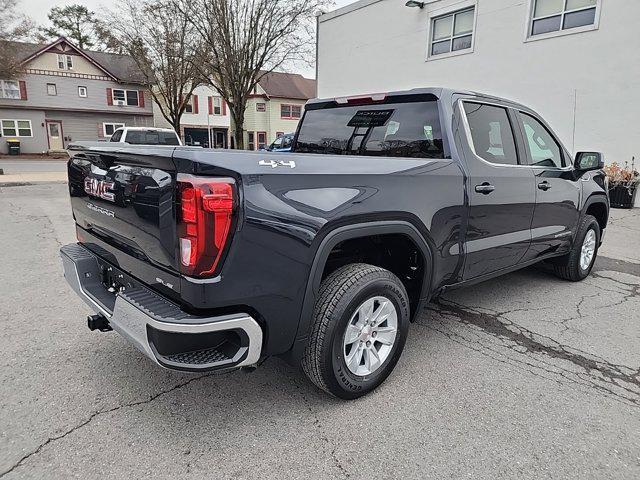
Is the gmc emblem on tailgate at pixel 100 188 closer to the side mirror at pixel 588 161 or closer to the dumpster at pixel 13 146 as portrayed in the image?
the side mirror at pixel 588 161

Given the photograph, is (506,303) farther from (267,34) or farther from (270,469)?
(267,34)

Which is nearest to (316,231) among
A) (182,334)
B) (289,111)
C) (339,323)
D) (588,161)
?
(339,323)

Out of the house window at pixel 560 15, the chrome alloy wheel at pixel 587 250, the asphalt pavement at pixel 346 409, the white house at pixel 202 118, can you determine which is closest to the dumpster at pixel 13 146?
the white house at pixel 202 118

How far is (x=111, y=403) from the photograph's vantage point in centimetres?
271

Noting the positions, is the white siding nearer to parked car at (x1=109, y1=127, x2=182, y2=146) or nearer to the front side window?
parked car at (x1=109, y1=127, x2=182, y2=146)

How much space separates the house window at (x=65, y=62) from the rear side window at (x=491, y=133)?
38057mm

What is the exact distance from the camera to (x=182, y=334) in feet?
6.72

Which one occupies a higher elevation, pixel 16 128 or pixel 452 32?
pixel 452 32

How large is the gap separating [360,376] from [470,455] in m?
0.73

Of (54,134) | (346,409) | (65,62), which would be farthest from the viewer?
(54,134)

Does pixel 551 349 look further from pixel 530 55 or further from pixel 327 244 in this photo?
pixel 530 55

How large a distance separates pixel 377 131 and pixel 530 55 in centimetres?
1211

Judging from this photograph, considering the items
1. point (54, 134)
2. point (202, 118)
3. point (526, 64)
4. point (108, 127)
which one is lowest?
point (54, 134)

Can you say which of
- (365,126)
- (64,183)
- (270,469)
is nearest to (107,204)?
(270,469)
